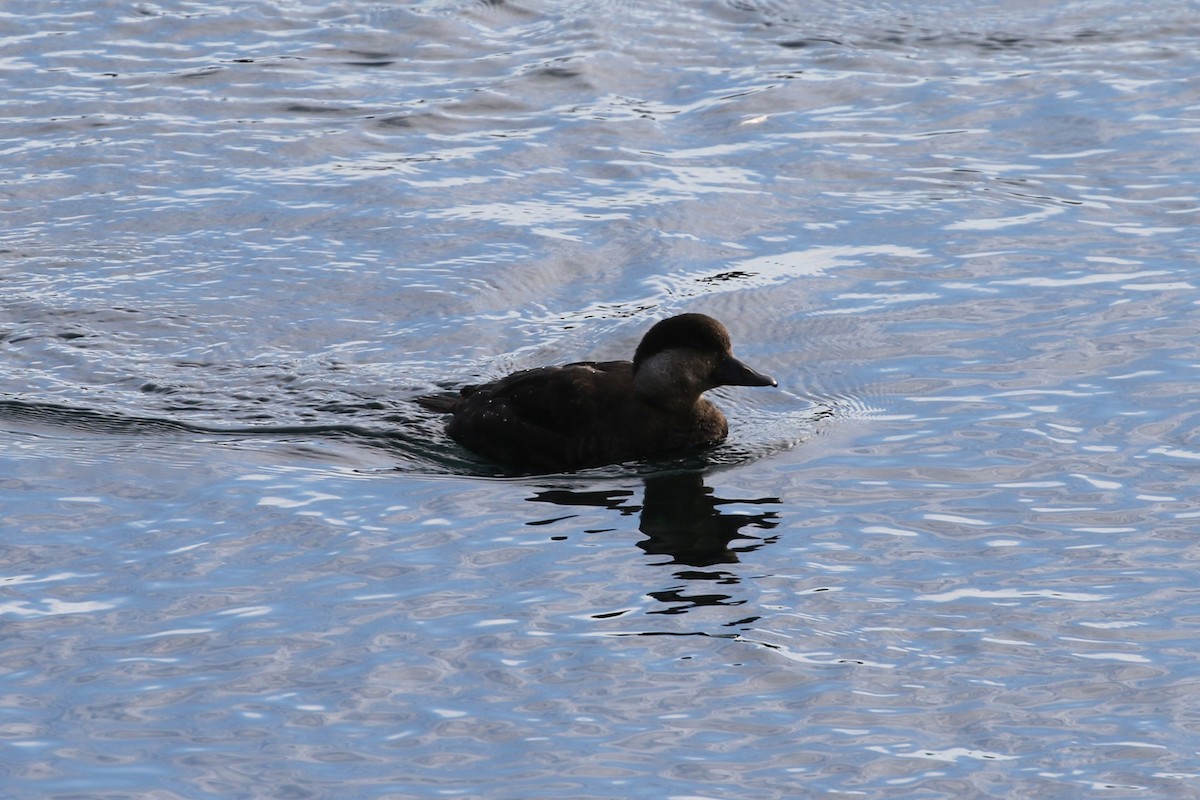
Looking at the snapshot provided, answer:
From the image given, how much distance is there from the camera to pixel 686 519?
34.1ft

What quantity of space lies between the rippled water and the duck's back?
246mm

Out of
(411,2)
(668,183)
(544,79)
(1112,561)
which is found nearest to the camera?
(1112,561)

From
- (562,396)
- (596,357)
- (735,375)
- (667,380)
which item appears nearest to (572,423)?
(562,396)

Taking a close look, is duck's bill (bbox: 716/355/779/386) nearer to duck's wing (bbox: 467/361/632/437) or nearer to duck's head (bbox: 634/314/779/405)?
duck's head (bbox: 634/314/779/405)

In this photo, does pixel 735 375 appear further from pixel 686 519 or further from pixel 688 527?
pixel 688 527

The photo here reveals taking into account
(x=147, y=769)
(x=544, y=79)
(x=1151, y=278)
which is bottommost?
(x=147, y=769)

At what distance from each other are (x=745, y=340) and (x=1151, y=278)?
124 inches

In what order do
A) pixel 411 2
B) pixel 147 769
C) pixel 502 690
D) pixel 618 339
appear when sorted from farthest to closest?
1. pixel 411 2
2. pixel 618 339
3. pixel 502 690
4. pixel 147 769

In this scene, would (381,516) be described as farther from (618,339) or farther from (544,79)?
(544,79)

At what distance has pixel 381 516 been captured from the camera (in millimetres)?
10141

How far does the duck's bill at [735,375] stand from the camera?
11.5m

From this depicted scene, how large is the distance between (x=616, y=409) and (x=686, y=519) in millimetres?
1182

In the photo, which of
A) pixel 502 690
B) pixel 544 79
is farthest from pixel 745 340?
pixel 544 79

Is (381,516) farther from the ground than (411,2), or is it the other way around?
(411,2)
